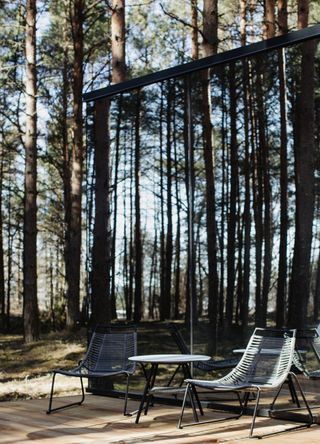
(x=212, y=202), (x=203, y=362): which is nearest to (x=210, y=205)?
(x=212, y=202)

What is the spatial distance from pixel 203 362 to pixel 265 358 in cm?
86

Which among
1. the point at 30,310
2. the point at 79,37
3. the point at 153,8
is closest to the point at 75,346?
the point at 30,310

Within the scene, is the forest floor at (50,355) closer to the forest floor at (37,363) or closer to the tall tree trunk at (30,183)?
the forest floor at (37,363)

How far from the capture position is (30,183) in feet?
42.8

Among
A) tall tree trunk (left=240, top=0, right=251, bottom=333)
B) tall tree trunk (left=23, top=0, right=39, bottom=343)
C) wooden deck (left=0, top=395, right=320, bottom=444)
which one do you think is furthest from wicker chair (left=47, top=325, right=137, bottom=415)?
tall tree trunk (left=23, top=0, right=39, bottom=343)

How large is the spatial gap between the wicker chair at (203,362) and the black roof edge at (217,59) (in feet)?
7.61

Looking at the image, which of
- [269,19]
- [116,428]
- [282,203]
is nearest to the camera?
[116,428]

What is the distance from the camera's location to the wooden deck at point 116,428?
483 centimetres

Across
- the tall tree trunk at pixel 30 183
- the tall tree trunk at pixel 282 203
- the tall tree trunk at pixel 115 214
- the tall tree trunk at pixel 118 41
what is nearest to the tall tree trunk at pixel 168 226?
the tall tree trunk at pixel 115 214

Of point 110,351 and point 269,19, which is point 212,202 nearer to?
point 110,351

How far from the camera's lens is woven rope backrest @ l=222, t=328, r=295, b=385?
17.2 ft

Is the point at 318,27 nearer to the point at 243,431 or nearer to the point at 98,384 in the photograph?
the point at 243,431

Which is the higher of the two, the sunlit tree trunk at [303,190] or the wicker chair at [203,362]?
the sunlit tree trunk at [303,190]

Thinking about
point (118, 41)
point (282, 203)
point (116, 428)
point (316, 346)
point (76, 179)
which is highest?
point (118, 41)
